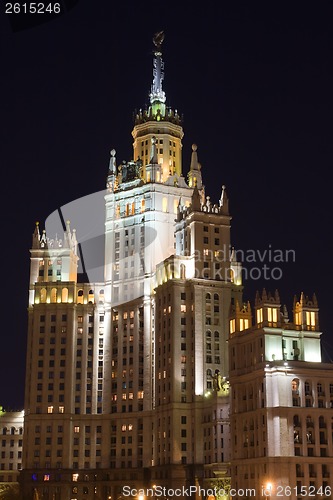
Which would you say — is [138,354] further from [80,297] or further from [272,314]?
[272,314]

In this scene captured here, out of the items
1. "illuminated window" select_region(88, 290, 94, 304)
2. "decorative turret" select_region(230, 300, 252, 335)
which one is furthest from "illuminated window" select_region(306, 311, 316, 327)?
"illuminated window" select_region(88, 290, 94, 304)

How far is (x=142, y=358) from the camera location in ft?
612

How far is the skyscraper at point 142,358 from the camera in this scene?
6501 inches

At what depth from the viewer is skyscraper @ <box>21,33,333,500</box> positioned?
542 ft

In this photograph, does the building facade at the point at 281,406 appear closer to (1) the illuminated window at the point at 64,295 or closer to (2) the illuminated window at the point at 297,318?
(2) the illuminated window at the point at 297,318

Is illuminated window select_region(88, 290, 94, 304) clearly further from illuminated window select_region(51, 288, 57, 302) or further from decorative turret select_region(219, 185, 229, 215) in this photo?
decorative turret select_region(219, 185, 229, 215)

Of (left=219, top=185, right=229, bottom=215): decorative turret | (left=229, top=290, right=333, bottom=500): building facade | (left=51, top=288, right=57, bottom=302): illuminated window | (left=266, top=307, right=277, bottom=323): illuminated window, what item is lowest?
(left=229, top=290, right=333, bottom=500): building facade

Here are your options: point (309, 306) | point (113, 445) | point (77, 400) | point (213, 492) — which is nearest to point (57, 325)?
point (77, 400)

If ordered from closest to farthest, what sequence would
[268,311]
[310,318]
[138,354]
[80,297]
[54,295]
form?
1. [268,311]
2. [310,318]
3. [138,354]
4. [54,295]
5. [80,297]

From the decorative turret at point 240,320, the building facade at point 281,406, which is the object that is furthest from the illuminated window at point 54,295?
the building facade at point 281,406

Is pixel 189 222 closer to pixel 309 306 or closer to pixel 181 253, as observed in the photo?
pixel 181 253

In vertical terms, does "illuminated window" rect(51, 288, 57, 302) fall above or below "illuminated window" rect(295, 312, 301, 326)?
above

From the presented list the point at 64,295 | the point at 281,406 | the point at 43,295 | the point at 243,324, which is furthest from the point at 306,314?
the point at 43,295

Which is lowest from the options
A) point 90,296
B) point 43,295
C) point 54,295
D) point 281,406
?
point 281,406
